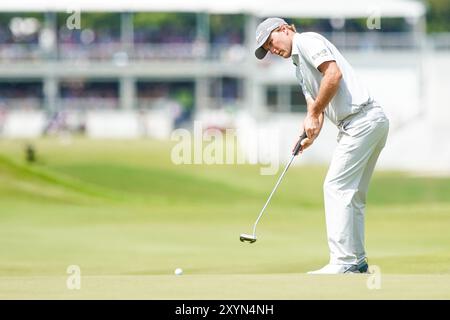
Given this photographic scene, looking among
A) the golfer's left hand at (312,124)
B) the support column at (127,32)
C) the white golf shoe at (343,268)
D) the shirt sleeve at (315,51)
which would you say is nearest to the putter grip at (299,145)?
the golfer's left hand at (312,124)

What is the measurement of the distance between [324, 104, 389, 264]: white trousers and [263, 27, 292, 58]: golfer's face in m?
0.62

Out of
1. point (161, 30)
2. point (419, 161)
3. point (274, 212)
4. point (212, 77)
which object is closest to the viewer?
point (274, 212)

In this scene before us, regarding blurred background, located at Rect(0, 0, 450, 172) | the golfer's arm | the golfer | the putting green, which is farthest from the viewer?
blurred background, located at Rect(0, 0, 450, 172)

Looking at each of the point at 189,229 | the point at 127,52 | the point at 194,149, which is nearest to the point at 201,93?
the point at 127,52

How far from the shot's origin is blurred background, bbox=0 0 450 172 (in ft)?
144

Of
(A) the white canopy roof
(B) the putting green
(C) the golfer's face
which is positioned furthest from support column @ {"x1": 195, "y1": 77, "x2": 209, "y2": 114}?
(B) the putting green

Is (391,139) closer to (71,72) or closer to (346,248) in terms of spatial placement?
(346,248)

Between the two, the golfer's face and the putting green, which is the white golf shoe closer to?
the putting green

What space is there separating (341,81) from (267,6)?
45186 mm

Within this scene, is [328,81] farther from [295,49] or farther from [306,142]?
[306,142]

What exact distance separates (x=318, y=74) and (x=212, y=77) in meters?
62.9

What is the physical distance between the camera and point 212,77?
7131 cm

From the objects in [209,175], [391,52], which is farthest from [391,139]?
[391,52]
